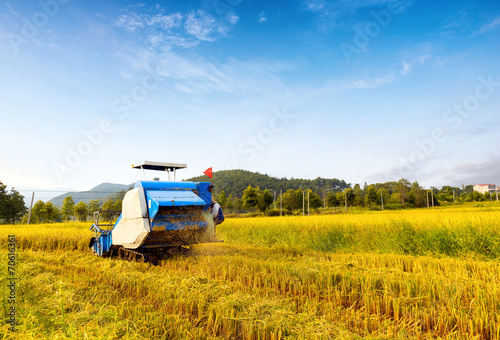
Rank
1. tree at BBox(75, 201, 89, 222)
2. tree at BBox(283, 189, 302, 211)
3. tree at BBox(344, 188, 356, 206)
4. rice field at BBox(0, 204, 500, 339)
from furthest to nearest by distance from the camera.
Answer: tree at BBox(344, 188, 356, 206)
tree at BBox(283, 189, 302, 211)
tree at BBox(75, 201, 89, 222)
rice field at BBox(0, 204, 500, 339)

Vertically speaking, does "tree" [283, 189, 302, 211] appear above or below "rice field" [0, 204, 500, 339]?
above

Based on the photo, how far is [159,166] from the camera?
26.0 feet

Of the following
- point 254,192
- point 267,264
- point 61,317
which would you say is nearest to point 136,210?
point 267,264

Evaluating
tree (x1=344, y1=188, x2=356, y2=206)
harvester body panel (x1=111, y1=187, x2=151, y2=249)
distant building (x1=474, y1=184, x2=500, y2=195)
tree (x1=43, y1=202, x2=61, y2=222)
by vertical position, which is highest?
distant building (x1=474, y1=184, x2=500, y2=195)

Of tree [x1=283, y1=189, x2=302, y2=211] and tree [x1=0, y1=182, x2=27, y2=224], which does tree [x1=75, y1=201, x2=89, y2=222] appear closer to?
tree [x1=0, y1=182, x2=27, y2=224]

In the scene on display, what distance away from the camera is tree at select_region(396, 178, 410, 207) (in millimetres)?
59000

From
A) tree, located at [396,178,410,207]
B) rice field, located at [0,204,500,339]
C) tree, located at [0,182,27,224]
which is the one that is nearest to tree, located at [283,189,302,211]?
tree, located at [396,178,410,207]

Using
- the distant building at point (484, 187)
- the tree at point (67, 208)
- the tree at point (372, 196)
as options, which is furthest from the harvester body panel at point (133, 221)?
the distant building at point (484, 187)

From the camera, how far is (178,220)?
6465 millimetres

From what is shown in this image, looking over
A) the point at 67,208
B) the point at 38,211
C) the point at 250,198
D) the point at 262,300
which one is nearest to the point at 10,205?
the point at 38,211

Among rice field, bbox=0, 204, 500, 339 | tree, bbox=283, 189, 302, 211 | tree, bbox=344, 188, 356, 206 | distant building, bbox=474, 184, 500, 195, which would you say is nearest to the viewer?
rice field, bbox=0, 204, 500, 339

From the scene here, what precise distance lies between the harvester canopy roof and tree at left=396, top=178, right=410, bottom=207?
59906 millimetres

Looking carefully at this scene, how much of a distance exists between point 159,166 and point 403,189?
211ft

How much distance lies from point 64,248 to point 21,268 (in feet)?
16.0
